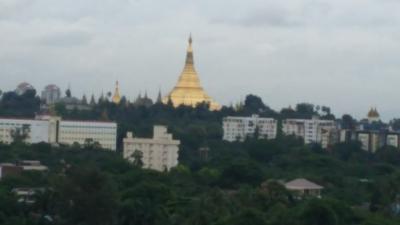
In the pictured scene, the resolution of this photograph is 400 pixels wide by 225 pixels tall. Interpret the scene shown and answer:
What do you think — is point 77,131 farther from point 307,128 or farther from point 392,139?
point 392,139

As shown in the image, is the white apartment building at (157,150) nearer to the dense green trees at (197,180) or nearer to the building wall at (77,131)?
the dense green trees at (197,180)

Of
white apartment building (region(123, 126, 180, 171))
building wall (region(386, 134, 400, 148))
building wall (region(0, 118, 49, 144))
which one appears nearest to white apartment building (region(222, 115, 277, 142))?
building wall (region(386, 134, 400, 148))

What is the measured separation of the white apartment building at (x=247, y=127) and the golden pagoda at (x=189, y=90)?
28.2ft

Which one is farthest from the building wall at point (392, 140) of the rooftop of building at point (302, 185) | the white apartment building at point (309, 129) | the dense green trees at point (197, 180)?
the rooftop of building at point (302, 185)

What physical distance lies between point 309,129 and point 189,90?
11.1 m

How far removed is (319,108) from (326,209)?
56.1 metres

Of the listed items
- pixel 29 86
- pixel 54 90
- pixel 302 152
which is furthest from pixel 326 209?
pixel 54 90

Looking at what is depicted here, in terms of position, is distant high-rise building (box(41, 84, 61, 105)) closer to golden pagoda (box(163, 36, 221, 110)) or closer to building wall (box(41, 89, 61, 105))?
building wall (box(41, 89, 61, 105))

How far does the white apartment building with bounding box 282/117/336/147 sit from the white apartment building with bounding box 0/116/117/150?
11289mm

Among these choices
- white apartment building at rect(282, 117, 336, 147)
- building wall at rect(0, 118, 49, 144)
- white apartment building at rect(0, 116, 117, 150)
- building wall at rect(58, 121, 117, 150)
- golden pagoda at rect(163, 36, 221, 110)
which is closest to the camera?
white apartment building at rect(0, 116, 117, 150)

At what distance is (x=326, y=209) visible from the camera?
33.2 meters

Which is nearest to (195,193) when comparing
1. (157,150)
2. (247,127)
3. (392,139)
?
(157,150)

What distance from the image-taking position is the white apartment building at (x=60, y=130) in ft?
221

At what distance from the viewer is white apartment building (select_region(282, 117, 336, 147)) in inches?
3002
